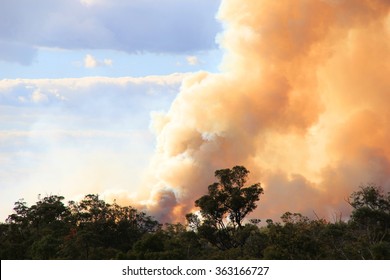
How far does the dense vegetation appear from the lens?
67688 mm

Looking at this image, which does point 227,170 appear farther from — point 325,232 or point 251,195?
point 325,232

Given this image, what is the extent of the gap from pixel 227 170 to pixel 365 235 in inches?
718

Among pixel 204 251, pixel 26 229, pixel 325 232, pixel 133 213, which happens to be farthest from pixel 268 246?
pixel 26 229

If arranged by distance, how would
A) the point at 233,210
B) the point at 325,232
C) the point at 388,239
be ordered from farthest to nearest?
the point at 233,210 → the point at 388,239 → the point at 325,232

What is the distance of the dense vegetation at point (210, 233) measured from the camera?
67.7 m

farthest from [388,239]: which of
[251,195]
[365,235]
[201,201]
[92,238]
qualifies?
[92,238]

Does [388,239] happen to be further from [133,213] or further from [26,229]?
[26,229]

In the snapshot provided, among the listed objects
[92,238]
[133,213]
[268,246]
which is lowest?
[268,246]

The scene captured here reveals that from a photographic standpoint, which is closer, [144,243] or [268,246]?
[268,246]

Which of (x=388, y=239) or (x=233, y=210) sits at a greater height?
(x=233, y=210)

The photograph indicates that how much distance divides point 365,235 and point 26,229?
2089 inches

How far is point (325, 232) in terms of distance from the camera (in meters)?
73.0

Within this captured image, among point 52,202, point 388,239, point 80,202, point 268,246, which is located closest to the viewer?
point 268,246

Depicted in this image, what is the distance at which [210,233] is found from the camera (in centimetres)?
8275
